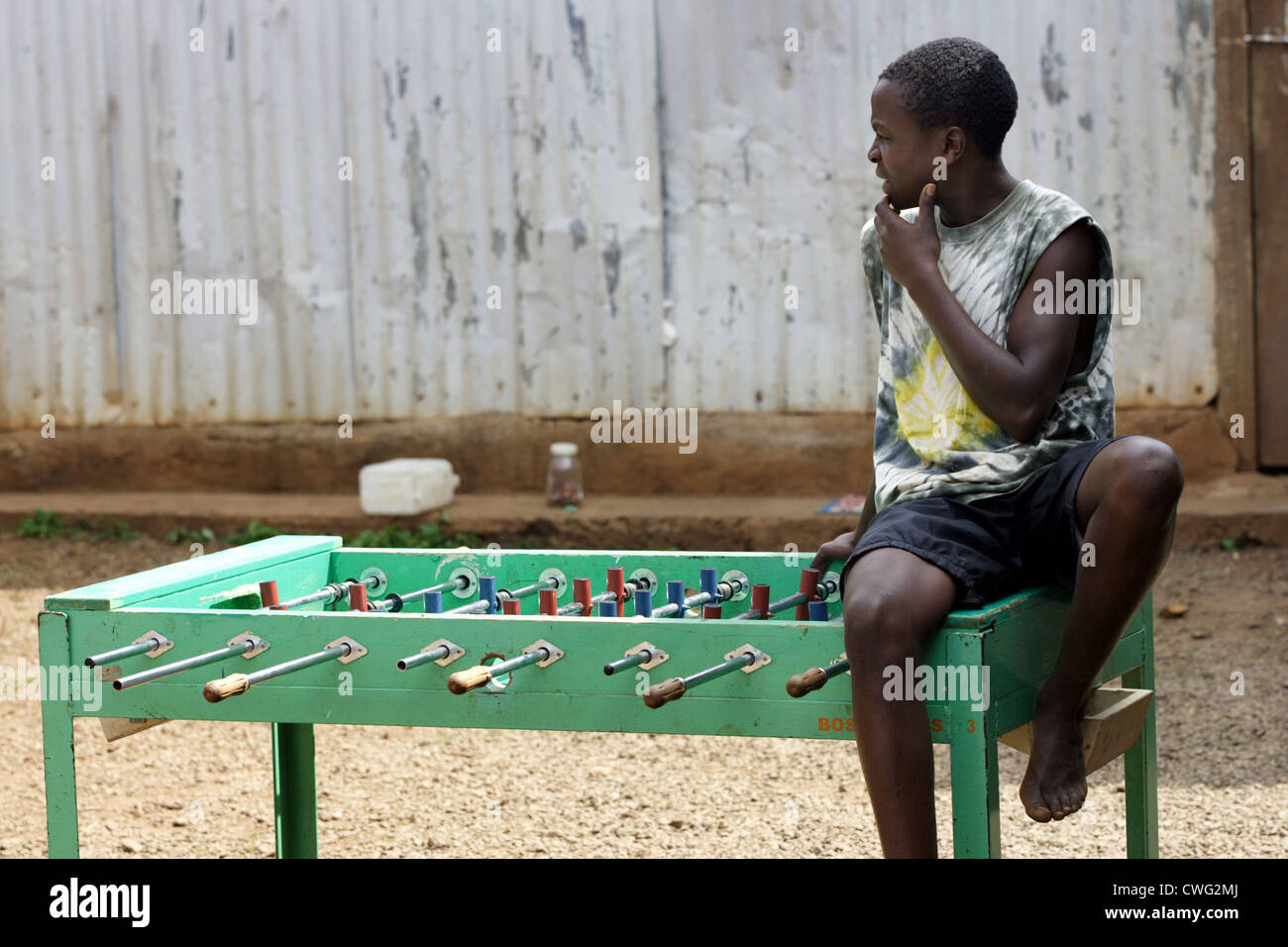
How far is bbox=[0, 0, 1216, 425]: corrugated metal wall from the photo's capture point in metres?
6.56

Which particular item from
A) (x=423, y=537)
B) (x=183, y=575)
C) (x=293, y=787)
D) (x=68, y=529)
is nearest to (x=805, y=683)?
(x=183, y=575)

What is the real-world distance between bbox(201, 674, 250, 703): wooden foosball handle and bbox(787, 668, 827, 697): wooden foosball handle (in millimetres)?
885

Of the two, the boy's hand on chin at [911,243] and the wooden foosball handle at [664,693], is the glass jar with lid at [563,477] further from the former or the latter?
the wooden foosball handle at [664,693]

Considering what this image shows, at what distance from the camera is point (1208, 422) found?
656cm

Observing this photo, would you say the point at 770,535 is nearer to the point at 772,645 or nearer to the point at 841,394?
the point at 841,394

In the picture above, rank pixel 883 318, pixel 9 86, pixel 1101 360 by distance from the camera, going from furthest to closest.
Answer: pixel 9 86, pixel 883 318, pixel 1101 360

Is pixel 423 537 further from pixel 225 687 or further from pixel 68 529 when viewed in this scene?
pixel 225 687

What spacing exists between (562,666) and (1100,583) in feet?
2.86

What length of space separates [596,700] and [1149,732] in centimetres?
115

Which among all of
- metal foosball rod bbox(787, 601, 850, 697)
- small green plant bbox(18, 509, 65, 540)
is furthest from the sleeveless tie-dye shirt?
small green plant bbox(18, 509, 65, 540)

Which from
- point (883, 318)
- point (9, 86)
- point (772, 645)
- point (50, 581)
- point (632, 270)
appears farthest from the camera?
point (9, 86)

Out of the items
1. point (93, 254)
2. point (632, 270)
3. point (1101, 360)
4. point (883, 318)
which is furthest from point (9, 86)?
point (1101, 360)

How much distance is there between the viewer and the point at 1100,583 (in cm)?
235

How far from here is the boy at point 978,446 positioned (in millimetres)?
2234
